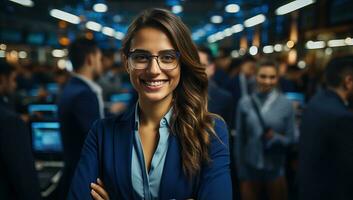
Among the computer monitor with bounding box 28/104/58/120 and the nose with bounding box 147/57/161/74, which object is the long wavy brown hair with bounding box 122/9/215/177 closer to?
the nose with bounding box 147/57/161/74

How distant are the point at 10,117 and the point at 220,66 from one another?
568 cm

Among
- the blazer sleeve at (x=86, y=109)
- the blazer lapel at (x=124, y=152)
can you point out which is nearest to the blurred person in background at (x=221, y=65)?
the blazer sleeve at (x=86, y=109)

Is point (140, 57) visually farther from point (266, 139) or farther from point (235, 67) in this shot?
point (235, 67)

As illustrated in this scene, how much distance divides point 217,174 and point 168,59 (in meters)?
0.49

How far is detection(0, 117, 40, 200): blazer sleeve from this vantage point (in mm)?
1966

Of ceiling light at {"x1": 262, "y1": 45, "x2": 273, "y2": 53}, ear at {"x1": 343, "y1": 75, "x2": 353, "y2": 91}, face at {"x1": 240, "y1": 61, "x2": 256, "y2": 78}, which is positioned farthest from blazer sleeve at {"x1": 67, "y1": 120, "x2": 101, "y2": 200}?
face at {"x1": 240, "y1": 61, "x2": 256, "y2": 78}

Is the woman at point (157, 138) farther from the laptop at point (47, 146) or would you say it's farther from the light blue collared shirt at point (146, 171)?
the laptop at point (47, 146)

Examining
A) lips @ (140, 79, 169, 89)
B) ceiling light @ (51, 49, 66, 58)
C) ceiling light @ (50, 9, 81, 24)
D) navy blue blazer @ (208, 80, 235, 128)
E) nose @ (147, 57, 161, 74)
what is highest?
ceiling light @ (50, 9, 81, 24)

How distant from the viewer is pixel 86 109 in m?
2.65

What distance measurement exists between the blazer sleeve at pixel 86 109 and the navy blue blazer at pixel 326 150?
1.53 metres

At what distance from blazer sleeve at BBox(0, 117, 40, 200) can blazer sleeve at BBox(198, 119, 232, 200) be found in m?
1.10

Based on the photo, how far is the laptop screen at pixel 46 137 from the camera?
3742 mm

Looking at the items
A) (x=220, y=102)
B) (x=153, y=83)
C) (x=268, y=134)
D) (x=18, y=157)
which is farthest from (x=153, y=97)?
(x=268, y=134)

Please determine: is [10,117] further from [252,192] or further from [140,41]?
[252,192]
